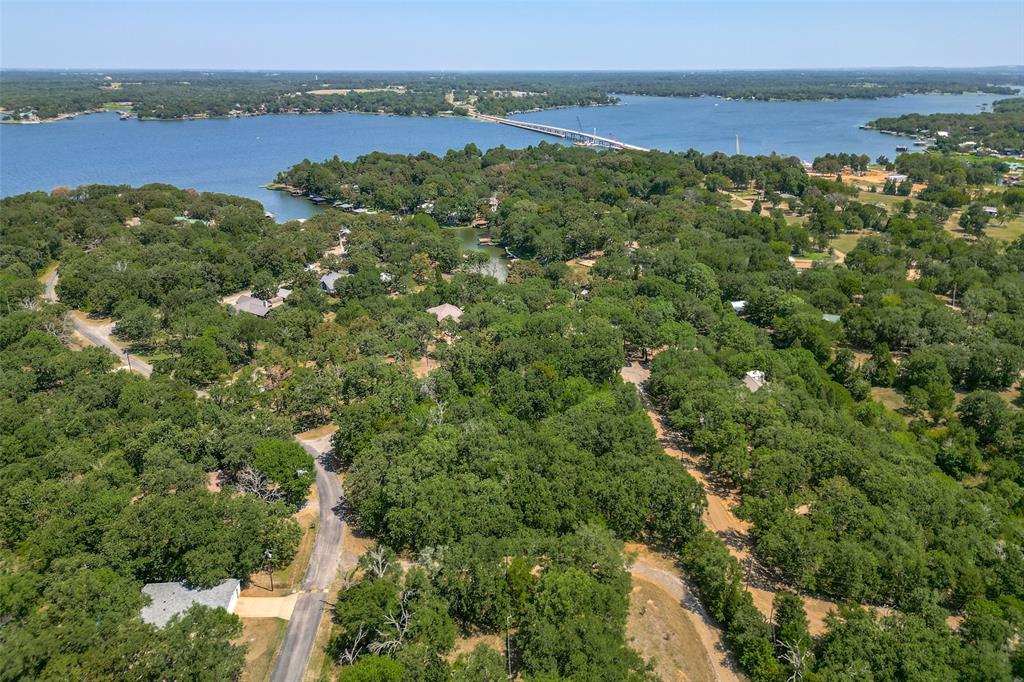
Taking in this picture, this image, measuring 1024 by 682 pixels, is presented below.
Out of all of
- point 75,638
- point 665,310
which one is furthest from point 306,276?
point 75,638

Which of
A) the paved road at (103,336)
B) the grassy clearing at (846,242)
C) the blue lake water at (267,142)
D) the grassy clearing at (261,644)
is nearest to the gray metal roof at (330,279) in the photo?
the paved road at (103,336)

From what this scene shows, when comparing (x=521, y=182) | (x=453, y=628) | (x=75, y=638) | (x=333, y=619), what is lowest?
(x=333, y=619)

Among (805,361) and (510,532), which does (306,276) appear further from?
(805,361)

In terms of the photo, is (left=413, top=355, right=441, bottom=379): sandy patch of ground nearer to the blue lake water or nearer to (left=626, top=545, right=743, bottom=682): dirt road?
(left=626, top=545, right=743, bottom=682): dirt road

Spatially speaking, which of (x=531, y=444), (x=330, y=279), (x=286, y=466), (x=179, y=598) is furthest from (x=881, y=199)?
(x=179, y=598)

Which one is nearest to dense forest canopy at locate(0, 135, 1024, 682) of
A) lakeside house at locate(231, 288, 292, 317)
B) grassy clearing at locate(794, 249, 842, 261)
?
lakeside house at locate(231, 288, 292, 317)

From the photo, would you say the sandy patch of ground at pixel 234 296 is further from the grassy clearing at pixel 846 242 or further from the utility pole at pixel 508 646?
the grassy clearing at pixel 846 242

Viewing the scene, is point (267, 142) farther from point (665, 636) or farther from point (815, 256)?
point (665, 636)
